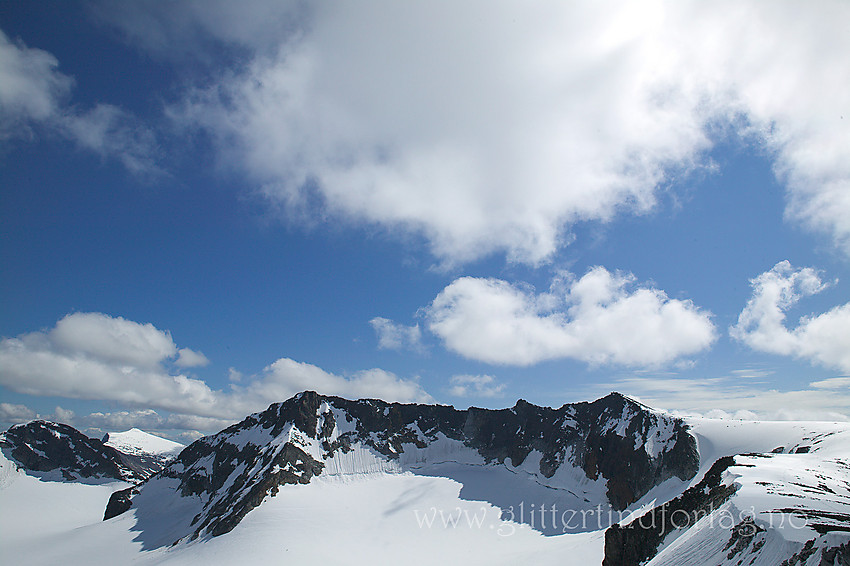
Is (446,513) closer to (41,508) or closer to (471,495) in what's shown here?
(471,495)

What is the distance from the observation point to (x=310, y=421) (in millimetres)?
131250

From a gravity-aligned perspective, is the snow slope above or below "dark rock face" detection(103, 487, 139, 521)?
below

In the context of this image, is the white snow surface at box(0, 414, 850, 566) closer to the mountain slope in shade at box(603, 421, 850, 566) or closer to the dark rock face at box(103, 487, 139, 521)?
the mountain slope in shade at box(603, 421, 850, 566)

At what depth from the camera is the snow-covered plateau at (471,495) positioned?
2888 centimetres

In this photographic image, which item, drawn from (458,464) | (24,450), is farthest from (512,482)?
(24,450)

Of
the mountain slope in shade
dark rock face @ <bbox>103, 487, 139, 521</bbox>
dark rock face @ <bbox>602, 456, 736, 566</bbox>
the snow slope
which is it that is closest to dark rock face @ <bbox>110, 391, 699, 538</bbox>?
dark rock face @ <bbox>103, 487, 139, 521</bbox>

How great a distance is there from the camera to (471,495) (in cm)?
11238

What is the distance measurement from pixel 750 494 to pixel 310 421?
124596mm

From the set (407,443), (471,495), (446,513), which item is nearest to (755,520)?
(446,513)

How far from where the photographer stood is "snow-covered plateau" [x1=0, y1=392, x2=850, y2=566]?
28.9 meters

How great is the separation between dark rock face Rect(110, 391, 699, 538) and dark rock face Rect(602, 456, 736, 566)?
47.7 metres

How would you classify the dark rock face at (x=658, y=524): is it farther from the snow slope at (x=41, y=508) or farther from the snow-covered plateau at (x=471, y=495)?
the snow slope at (x=41, y=508)

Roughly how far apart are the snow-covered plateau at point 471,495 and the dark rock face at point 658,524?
8.3 inches

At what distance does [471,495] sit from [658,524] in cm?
8831
